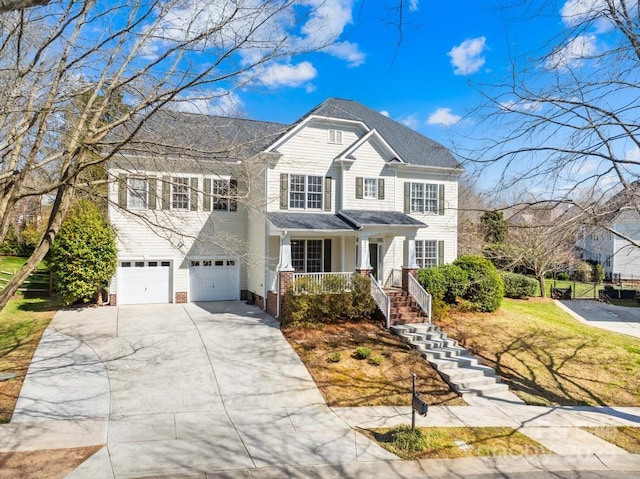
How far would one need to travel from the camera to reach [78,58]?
7344mm

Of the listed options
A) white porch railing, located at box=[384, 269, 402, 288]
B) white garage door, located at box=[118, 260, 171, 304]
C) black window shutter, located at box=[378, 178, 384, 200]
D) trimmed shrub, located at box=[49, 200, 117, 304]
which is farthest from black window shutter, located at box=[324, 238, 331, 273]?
trimmed shrub, located at box=[49, 200, 117, 304]

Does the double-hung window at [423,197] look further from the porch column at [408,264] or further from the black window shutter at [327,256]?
the black window shutter at [327,256]

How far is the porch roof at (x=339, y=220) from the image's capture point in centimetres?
1605

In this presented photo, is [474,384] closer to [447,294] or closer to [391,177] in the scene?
[447,294]

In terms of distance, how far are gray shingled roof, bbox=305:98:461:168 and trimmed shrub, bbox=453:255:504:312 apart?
5.37m

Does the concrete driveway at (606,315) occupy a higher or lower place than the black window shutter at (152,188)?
lower

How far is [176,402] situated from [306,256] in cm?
990

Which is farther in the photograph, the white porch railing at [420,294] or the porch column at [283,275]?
the white porch railing at [420,294]

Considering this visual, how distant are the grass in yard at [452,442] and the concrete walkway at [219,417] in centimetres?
24

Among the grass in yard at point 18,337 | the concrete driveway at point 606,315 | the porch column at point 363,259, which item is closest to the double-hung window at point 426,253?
the porch column at point 363,259

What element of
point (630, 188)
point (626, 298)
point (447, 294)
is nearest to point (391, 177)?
point (447, 294)

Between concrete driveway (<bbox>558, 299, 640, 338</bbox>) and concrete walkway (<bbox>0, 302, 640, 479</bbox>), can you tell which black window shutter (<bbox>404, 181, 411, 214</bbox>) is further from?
concrete walkway (<bbox>0, 302, 640, 479</bbox>)

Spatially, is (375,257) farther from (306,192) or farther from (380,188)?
(306,192)

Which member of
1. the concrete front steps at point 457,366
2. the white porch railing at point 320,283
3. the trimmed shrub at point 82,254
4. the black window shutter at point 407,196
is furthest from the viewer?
the black window shutter at point 407,196
